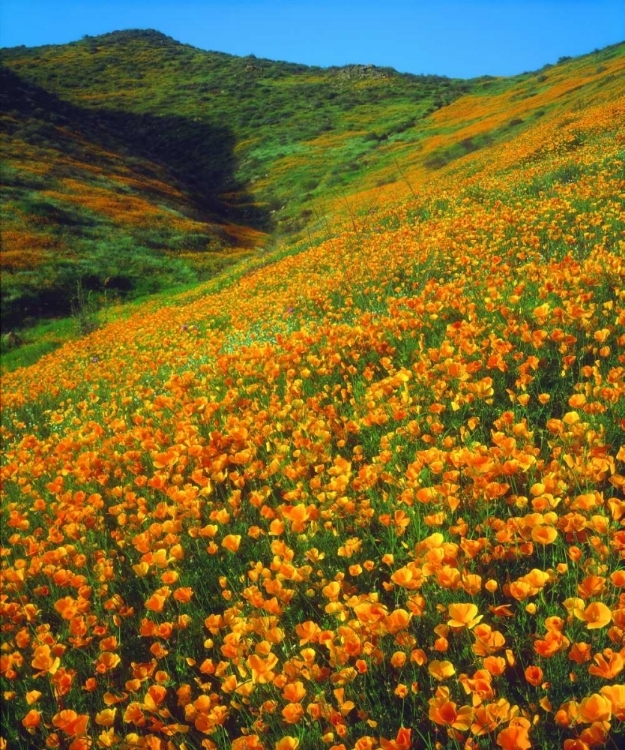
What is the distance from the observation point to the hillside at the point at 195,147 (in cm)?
2561

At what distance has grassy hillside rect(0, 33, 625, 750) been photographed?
6.49 feet

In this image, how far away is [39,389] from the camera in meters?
9.51

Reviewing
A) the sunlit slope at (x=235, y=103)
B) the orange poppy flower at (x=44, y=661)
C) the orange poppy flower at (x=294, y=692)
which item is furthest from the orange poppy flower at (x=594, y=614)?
the sunlit slope at (x=235, y=103)

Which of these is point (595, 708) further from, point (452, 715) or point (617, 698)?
point (452, 715)

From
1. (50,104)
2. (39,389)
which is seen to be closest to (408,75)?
(50,104)

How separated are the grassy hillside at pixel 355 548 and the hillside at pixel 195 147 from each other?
16.1ft

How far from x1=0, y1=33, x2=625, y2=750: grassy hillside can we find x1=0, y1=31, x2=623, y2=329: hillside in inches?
193

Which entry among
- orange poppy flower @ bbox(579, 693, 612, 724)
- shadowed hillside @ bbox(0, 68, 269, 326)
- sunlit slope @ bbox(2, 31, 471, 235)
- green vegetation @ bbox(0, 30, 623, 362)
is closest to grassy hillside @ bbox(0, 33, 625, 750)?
orange poppy flower @ bbox(579, 693, 612, 724)

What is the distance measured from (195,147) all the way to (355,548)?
78169 millimetres

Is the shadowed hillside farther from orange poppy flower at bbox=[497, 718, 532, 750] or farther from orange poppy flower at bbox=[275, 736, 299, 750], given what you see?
orange poppy flower at bbox=[497, 718, 532, 750]

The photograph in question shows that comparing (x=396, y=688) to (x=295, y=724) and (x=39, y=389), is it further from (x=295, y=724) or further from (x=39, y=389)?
(x=39, y=389)

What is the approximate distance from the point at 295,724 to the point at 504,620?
2.94ft

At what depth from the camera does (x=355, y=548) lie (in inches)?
102

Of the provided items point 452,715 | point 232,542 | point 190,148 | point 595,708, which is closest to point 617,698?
point 595,708
